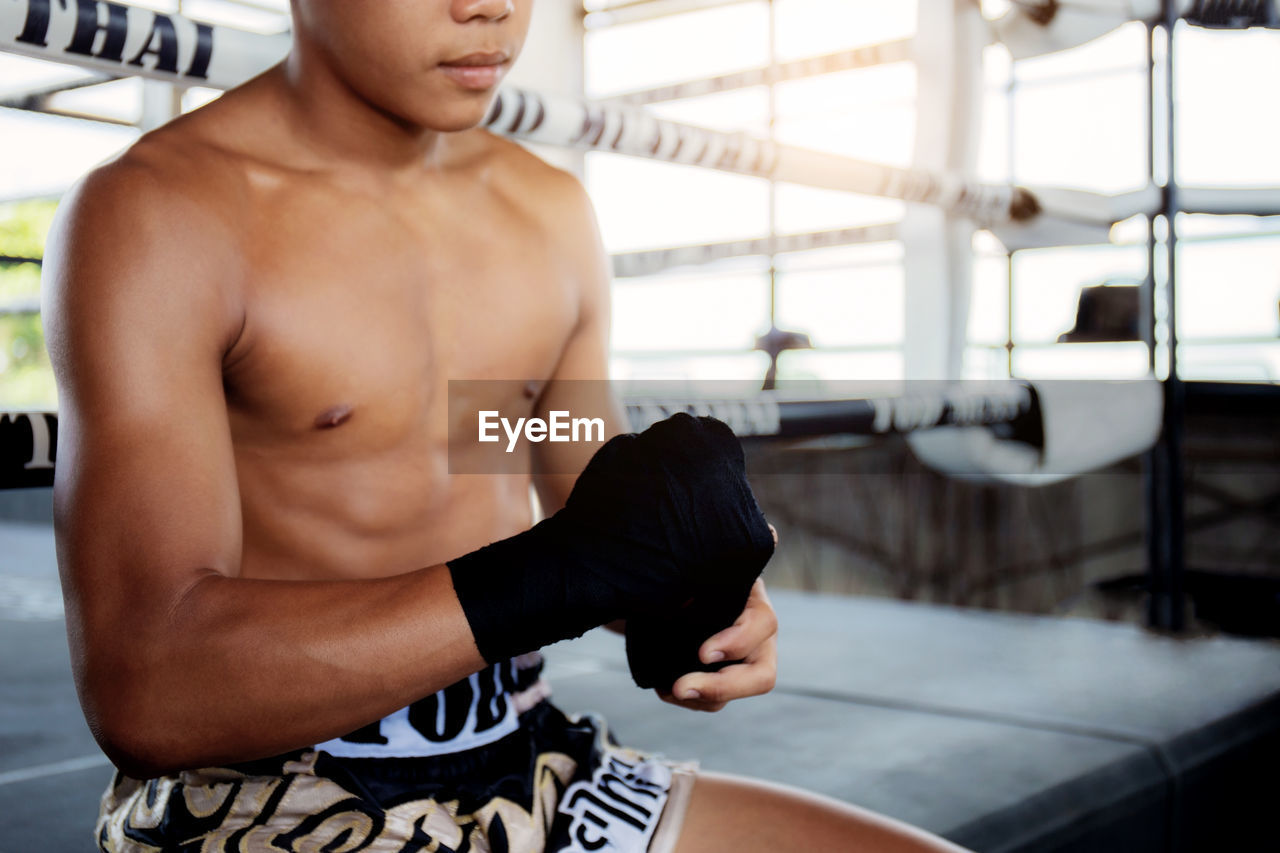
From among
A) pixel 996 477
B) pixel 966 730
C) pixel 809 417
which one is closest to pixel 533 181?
pixel 809 417

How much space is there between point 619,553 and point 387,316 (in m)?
0.28

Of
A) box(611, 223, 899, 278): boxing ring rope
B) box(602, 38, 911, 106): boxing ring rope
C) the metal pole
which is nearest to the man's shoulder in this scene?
box(602, 38, 911, 106): boxing ring rope

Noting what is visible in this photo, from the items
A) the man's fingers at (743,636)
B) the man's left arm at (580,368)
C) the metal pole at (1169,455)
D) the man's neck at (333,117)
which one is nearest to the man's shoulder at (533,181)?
the man's left arm at (580,368)

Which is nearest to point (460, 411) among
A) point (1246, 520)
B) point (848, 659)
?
point (848, 659)

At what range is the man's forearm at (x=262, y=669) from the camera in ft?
1.57

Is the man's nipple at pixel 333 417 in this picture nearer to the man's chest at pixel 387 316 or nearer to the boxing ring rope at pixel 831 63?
the man's chest at pixel 387 316

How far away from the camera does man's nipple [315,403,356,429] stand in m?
0.65

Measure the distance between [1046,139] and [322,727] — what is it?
15.7ft

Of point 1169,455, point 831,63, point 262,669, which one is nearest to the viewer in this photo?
point 262,669

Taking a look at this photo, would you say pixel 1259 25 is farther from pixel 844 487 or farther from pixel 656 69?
pixel 656 69

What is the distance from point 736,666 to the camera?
2.03ft

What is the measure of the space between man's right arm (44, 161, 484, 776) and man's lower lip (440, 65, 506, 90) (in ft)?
0.63

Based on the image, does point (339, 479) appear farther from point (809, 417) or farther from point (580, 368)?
point (809, 417)
